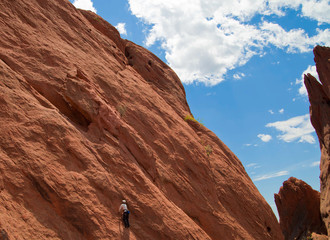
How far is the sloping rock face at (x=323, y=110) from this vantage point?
24.7m

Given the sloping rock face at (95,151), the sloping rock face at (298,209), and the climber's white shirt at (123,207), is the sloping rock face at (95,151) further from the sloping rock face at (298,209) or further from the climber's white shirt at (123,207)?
the sloping rock face at (298,209)

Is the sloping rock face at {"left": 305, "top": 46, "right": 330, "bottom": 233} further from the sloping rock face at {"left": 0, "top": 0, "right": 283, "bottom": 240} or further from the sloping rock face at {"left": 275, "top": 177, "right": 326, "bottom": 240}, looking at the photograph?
the sloping rock face at {"left": 0, "top": 0, "right": 283, "bottom": 240}

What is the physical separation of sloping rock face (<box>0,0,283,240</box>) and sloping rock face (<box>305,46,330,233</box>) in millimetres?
6112

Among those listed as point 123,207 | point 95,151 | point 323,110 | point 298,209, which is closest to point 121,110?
point 95,151

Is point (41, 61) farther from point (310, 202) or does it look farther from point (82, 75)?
point (310, 202)

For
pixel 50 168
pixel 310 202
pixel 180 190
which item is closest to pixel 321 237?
pixel 310 202

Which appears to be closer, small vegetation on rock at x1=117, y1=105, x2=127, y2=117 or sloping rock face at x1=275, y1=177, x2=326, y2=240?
small vegetation on rock at x1=117, y1=105, x2=127, y2=117

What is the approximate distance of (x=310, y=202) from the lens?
31.3 metres

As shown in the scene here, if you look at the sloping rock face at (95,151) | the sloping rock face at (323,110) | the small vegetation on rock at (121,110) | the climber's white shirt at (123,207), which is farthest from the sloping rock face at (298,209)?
the climber's white shirt at (123,207)

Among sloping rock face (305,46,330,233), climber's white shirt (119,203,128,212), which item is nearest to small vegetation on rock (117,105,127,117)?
climber's white shirt (119,203,128,212)

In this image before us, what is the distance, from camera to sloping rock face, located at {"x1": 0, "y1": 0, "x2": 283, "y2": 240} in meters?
10.5

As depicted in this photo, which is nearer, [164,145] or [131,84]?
[164,145]

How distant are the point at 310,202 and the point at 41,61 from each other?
2907 cm

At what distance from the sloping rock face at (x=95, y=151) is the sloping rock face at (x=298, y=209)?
1035 centimetres
